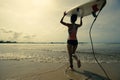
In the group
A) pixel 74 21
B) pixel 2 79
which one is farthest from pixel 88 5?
pixel 2 79

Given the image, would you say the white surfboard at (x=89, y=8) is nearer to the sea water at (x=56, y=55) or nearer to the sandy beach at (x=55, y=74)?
the sandy beach at (x=55, y=74)

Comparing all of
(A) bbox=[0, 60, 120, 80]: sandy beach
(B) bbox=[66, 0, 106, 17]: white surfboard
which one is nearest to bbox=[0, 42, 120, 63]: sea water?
(A) bbox=[0, 60, 120, 80]: sandy beach

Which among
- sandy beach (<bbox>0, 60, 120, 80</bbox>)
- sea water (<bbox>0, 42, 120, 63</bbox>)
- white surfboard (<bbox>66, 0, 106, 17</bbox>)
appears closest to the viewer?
sandy beach (<bbox>0, 60, 120, 80</bbox>)

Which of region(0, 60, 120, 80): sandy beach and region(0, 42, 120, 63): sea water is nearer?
region(0, 60, 120, 80): sandy beach

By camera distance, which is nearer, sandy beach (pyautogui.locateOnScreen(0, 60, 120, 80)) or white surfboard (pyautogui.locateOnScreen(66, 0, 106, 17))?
sandy beach (pyautogui.locateOnScreen(0, 60, 120, 80))

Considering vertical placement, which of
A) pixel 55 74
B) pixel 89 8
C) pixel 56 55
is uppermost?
pixel 89 8

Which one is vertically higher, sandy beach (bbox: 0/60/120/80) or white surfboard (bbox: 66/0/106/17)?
white surfboard (bbox: 66/0/106/17)

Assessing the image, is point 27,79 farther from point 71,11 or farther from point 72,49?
point 71,11

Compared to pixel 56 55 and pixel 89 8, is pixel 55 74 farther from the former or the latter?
pixel 56 55

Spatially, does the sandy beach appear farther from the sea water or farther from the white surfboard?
the sea water

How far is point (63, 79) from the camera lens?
5.42 meters

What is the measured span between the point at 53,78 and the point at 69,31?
2168 mm

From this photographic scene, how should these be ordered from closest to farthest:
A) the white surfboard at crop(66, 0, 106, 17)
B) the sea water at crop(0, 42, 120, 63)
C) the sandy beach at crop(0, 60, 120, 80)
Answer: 1. the sandy beach at crop(0, 60, 120, 80)
2. the white surfboard at crop(66, 0, 106, 17)
3. the sea water at crop(0, 42, 120, 63)

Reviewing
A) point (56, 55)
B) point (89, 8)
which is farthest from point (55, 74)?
point (56, 55)
